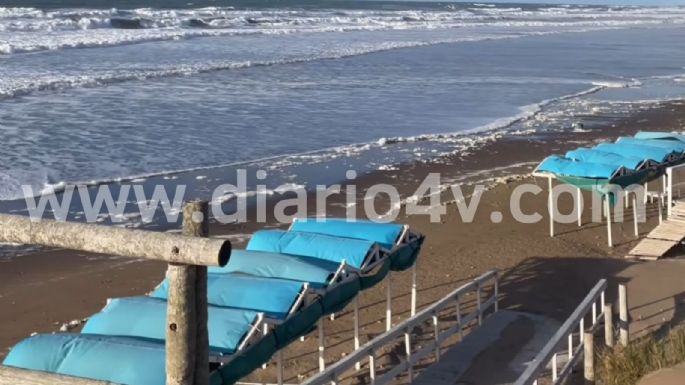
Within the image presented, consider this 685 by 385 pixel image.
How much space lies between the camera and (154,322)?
6.94 m

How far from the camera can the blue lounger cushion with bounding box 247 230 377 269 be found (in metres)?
8.83

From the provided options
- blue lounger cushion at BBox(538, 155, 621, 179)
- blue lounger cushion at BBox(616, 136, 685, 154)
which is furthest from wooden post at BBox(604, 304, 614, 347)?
blue lounger cushion at BBox(616, 136, 685, 154)

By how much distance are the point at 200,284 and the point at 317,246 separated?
5.13 metres

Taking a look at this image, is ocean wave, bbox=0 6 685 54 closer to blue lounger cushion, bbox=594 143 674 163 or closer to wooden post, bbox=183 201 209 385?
blue lounger cushion, bbox=594 143 674 163

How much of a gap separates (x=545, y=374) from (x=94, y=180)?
1039 centimetres

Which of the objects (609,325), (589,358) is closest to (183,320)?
(589,358)

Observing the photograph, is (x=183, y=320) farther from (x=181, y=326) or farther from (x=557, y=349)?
(x=557, y=349)

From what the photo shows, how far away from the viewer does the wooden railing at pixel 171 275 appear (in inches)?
154

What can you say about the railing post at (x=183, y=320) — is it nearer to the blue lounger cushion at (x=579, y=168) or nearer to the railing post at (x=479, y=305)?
the railing post at (x=479, y=305)

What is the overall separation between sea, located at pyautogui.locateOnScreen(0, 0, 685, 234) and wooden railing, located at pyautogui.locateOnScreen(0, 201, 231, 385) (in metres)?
11.0

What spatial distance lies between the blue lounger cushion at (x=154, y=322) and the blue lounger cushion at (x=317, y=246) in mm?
1880

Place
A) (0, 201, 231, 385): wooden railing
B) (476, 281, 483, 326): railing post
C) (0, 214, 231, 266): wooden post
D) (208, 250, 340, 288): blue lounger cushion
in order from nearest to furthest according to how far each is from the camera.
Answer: (0, 214, 231, 266): wooden post
(0, 201, 231, 385): wooden railing
(208, 250, 340, 288): blue lounger cushion
(476, 281, 483, 326): railing post

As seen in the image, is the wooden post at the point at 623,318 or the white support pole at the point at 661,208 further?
the white support pole at the point at 661,208

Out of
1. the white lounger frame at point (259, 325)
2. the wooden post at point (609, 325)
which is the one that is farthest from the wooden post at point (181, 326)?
the wooden post at point (609, 325)
